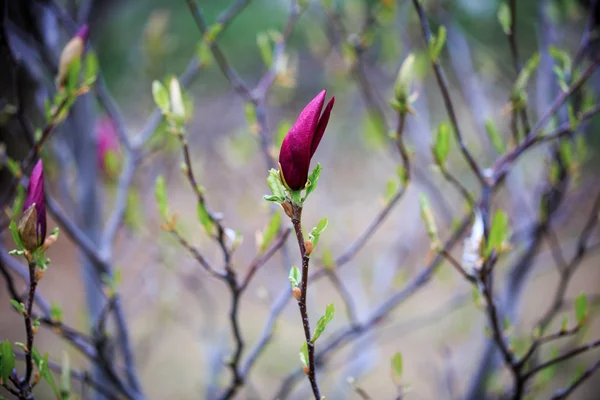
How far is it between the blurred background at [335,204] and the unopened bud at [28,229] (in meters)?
0.39

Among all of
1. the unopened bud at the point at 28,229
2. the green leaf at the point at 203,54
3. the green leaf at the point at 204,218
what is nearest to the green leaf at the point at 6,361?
the unopened bud at the point at 28,229

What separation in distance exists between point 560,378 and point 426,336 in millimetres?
616

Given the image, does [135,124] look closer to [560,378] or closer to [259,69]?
[259,69]

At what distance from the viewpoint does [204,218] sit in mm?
601

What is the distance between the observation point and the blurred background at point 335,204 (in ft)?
3.78

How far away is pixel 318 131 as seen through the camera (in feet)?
1.37

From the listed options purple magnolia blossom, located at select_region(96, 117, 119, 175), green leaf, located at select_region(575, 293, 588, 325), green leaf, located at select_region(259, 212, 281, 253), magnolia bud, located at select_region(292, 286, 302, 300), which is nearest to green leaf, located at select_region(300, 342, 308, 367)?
magnolia bud, located at select_region(292, 286, 302, 300)

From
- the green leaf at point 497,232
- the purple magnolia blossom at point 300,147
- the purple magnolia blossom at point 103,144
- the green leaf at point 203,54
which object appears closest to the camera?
the purple magnolia blossom at point 300,147

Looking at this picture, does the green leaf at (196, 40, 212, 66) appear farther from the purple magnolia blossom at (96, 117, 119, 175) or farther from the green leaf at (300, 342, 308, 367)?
the green leaf at (300, 342, 308, 367)

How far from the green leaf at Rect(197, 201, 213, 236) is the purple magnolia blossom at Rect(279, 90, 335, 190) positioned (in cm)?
21

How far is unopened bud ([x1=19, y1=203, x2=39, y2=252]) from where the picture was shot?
45cm

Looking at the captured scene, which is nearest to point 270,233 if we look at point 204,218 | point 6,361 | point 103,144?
point 204,218

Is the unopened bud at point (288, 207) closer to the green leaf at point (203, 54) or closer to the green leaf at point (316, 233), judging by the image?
the green leaf at point (316, 233)

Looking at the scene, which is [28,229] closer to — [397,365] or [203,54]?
[397,365]
